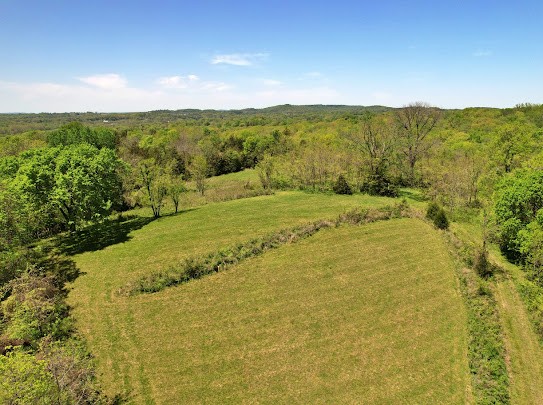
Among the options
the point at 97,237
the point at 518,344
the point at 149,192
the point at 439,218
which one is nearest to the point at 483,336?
the point at 518,344

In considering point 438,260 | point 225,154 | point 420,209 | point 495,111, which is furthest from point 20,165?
point 495,111

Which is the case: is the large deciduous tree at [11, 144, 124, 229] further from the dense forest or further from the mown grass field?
the mown grass field

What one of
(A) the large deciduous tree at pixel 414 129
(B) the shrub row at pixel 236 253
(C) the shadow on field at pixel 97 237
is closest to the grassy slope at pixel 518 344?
(B) the shrub row at pixel 236 253

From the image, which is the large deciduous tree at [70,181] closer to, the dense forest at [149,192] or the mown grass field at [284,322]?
the dense forest at [149,192]

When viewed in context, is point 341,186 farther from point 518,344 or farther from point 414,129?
point 518,344

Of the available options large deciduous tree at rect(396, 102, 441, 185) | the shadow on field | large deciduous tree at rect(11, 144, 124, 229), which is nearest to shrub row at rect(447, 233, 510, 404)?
large deciduous tree at rect(396, 102, 441, 185)
